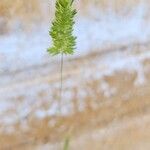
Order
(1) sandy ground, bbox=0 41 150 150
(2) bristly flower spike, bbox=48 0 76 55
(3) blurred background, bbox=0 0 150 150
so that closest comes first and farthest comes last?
(2) bristly flower spike, bbox=48 0 76 55
(3) blurred background, bbox=0 0 150 150
(1) sandy ground, bbox=0 41 150 150

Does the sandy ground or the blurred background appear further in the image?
the sandy ground

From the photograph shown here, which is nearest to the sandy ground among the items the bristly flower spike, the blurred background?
the blurred background

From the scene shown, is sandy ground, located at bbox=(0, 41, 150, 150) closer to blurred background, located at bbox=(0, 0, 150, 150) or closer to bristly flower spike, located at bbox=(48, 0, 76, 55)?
blurred background, located at bbox=(0, 0, 150, 150)

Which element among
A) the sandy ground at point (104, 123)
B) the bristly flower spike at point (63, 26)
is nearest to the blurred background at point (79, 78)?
the sandy ground at point (104, 123)

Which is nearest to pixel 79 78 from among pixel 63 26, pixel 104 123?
pixel 104 123

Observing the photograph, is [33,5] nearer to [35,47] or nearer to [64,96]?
[35,47]

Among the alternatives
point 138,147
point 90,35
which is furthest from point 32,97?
point 138,147

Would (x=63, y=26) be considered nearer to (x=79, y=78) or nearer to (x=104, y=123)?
(x=79, y=78)

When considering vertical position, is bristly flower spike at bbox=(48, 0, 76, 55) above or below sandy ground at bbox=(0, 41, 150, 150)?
above
